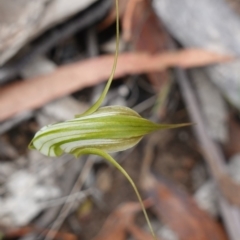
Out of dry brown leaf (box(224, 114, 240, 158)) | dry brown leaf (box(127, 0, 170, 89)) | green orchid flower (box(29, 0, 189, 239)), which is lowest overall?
dry brown leaf (box(224, 114, 240, 158))

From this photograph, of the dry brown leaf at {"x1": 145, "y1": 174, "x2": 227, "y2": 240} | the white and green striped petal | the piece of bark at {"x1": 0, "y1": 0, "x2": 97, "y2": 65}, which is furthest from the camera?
the dry brown leaf at {"x1": 145, "y1": 174, "x2": 227, "y2": 240}

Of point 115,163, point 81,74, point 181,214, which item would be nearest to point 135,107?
point 81,74

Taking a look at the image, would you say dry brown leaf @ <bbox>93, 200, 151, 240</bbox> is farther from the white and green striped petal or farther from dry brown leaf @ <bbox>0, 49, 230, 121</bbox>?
the white and green striped petal

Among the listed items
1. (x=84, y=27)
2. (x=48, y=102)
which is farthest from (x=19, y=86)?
(x=84, y=27)

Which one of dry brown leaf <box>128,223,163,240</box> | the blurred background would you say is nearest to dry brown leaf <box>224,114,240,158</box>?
the blurred background

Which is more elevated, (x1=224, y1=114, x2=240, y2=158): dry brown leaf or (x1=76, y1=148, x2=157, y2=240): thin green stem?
(x1=76, y1=148, x2=157, y2=240): thin green stem

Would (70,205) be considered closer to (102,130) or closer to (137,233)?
(137,233)
